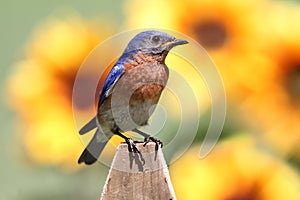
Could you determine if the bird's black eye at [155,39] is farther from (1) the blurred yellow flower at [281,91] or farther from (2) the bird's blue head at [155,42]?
(1) the blurred yellow flower at [281,91]

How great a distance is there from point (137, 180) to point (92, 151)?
13.6 inches

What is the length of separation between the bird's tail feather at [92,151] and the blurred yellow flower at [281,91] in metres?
0.35

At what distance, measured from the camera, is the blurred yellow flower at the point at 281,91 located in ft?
8.14

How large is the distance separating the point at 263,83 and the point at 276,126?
10 cm

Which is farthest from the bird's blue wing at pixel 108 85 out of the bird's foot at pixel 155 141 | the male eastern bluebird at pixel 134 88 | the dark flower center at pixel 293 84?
the dark flower center at pixel 293 84

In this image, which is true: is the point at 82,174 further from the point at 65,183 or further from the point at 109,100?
the point at 109,100

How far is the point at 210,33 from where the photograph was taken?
259 cm

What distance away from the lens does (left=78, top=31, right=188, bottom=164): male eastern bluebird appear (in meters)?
2.16

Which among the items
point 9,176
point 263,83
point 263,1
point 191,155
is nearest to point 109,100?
point 191,155

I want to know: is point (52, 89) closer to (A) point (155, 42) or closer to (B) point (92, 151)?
(B) point (92, 151)

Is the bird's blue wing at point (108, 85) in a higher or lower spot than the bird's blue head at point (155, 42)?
lower

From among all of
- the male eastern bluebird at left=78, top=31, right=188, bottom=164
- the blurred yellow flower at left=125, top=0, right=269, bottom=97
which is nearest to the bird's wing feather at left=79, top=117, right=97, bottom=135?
the male eastern bluebird at left=78, top=31, right=188, bottom=164

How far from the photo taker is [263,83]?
2.49m

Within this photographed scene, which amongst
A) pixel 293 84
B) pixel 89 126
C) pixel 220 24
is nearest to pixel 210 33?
pixel 220 24
